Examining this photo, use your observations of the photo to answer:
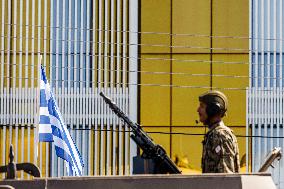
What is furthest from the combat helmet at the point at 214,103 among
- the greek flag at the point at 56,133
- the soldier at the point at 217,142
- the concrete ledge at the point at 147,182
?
the greek flag at the point at 56,133

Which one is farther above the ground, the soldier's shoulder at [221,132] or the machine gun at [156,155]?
the soldier's shoulder at [221,132]

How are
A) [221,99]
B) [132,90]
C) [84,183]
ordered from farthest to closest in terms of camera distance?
[132,90] → [221,99] → [84,183]

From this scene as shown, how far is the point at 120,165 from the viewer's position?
2023 cm

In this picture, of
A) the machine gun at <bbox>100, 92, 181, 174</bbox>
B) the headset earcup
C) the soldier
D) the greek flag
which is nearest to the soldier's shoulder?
the soldier

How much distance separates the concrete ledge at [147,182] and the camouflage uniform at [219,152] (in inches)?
46.8

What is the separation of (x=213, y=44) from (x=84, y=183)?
12203 millimetres

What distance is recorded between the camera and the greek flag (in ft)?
53.5

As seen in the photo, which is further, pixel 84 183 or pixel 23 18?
pixel 23 18

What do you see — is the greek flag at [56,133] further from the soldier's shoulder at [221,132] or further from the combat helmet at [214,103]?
the soldier's shoulder at [221,132]

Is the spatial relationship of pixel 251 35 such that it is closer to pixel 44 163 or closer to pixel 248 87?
pixel 248 87

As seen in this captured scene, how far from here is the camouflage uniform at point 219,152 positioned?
31.9ft

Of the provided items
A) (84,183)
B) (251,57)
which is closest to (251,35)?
(251,57)

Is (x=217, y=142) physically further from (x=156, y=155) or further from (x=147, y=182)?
(x=147, y=182)

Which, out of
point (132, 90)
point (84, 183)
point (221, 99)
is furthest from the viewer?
point (132, 90)
